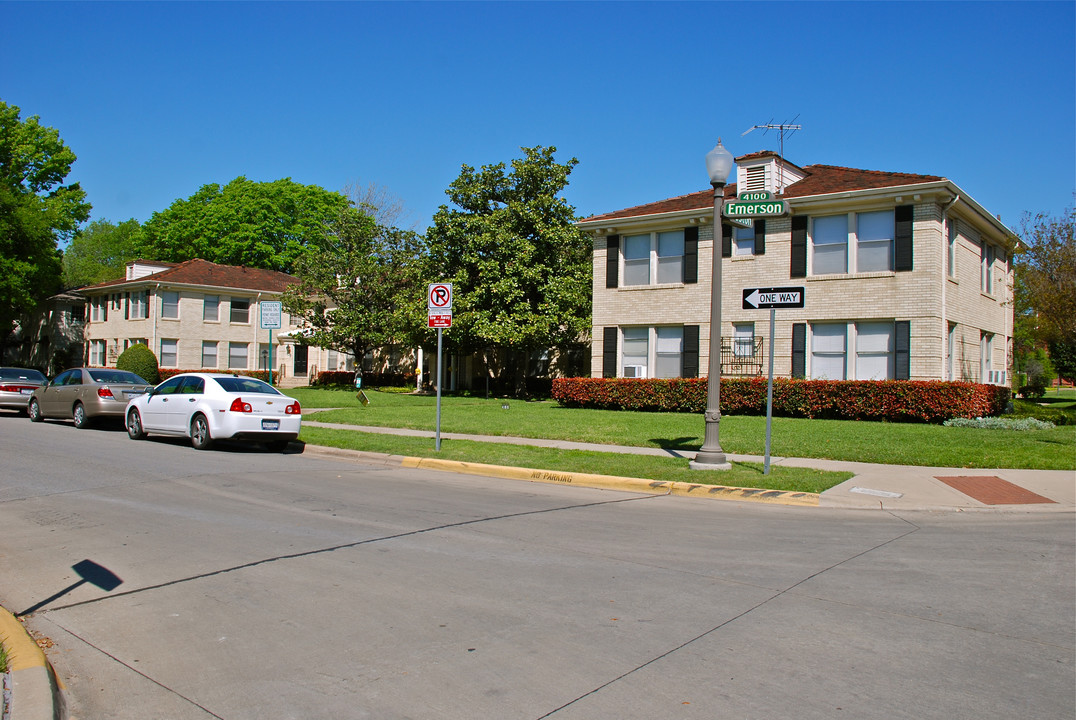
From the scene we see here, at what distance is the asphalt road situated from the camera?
395 cm

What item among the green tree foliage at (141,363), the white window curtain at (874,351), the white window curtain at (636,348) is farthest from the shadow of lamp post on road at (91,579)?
the green tree foliage at (141,363)

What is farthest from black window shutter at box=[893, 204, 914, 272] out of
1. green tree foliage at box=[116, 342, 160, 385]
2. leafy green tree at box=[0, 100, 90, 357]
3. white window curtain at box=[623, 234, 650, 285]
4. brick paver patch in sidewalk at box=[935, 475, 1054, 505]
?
leafy green tree at box=[0, 100, 90, 357]

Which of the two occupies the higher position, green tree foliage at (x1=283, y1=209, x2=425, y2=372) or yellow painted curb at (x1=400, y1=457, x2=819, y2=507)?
green tree foliage at (x1=283, y1=209, x2=425, y2=372)

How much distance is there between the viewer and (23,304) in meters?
43.1

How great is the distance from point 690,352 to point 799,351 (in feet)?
11.4

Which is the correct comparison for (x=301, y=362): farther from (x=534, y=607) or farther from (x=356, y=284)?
(x=534, y=607)

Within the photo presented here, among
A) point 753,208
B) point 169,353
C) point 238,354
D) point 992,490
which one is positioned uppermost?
point 753,208

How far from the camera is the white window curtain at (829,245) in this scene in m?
22.7

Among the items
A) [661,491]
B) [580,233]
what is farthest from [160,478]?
[580,233]

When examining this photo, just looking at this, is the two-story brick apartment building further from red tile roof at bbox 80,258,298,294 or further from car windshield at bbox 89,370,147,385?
red tile roof at bbox 80,258,298,294

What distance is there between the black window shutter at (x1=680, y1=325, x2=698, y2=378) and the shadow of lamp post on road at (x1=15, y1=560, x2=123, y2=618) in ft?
67.3

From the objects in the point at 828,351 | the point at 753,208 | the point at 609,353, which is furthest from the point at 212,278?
the point at 753,208

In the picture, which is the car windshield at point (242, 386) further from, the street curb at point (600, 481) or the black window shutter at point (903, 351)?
the black window shutter at point (903, 351)

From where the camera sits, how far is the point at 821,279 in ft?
75.0
